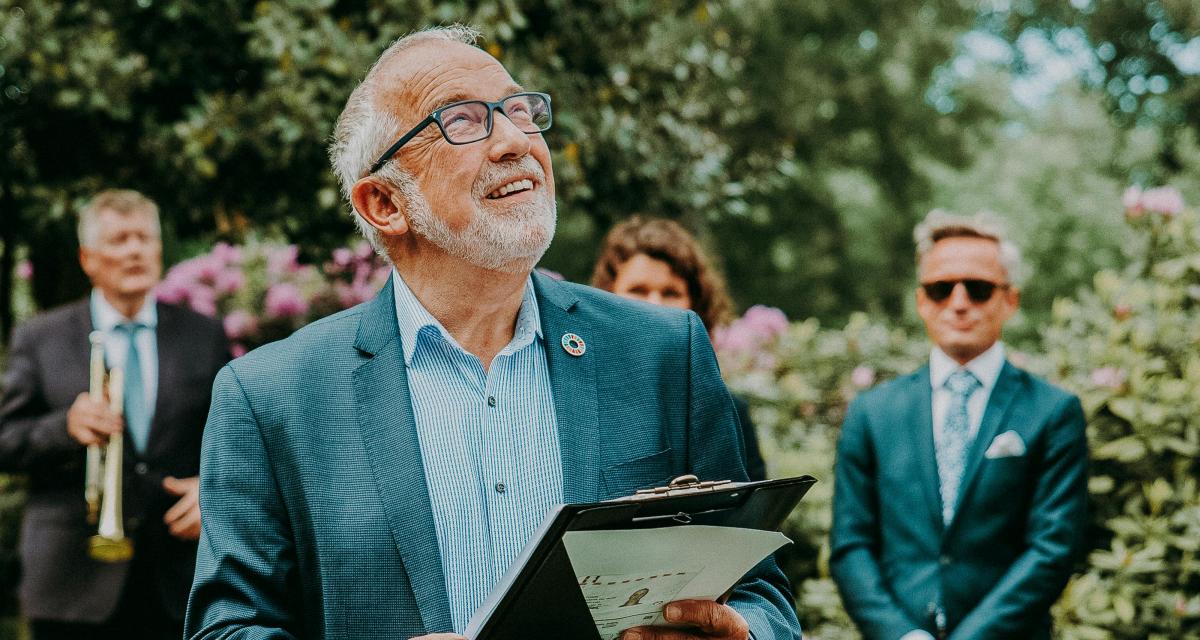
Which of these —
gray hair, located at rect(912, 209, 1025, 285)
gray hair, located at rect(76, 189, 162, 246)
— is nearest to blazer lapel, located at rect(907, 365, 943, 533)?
gray hair, located at rect(912, 209, 1025, 285)

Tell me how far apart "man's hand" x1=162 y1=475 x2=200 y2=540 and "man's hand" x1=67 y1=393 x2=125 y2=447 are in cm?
30

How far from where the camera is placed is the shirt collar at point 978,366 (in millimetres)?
4262

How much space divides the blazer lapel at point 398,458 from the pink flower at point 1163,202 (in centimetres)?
442

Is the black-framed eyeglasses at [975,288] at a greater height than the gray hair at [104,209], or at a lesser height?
lesser

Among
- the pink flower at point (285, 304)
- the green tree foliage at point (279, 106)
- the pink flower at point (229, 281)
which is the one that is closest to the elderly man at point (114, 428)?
the green tree foliage at point (279, 106)

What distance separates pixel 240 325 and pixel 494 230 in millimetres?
4555

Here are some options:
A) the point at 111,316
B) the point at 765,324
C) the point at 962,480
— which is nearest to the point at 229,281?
the point at 111,316

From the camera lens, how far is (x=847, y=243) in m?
25.1

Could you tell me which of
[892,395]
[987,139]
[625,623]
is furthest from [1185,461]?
[987,139]

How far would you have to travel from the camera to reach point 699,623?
1.97 m

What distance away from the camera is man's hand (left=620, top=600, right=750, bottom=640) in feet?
6.45

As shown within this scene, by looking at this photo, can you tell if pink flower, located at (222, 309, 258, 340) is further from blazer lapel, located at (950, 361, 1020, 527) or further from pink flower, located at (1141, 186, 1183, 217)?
pink flower, located at (1141, 186, 1183, 217)

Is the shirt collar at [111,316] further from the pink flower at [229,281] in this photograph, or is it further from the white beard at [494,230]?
the white beard at [494,230]

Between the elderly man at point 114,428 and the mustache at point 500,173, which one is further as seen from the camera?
the elderly man at point 114,428
